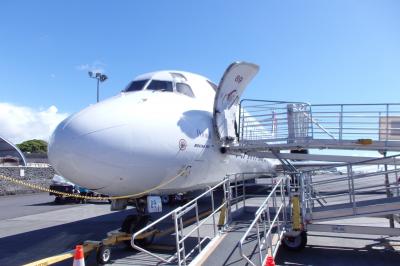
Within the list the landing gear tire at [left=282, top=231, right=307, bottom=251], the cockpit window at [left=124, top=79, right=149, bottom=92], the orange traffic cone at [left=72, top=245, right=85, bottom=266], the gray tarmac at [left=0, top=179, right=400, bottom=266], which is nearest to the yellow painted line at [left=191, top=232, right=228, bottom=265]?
the gray tarmac at [left=0, top=179, right=400, bottom=266]

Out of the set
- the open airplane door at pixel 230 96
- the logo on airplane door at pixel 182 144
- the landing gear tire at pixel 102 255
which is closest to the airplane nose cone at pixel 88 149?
the landing gear tire at pixel 102 255

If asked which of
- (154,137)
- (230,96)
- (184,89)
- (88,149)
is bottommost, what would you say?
(88,149)

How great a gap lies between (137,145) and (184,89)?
3.10m

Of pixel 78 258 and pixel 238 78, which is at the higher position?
pixel 238 78

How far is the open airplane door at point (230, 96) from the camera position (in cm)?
945

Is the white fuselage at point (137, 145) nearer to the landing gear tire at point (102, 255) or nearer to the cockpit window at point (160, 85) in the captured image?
the cockpit window at point (160, 85)

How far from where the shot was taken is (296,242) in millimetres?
8273

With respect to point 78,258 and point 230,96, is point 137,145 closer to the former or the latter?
point 78,258

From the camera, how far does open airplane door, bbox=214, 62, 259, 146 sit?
31.0 ft

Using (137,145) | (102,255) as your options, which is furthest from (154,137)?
(102,255)

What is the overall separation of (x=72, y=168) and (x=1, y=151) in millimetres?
61341

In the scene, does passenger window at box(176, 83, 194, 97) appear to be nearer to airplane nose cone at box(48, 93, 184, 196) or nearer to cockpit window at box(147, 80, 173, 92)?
cockpit window at box(147, 80, 173, 92)

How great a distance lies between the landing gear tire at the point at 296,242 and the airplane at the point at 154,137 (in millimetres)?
2406

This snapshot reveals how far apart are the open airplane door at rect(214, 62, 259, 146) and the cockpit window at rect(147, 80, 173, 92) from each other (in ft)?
3.86
